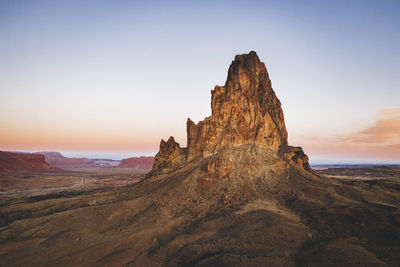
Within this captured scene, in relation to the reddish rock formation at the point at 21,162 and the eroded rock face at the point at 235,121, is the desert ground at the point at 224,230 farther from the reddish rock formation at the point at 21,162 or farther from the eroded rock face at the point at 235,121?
the reddish rock formation at the point at 21,162

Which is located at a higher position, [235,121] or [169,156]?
[235,121]

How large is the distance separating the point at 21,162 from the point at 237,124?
580 feet

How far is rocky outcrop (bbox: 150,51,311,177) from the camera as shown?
38094mm

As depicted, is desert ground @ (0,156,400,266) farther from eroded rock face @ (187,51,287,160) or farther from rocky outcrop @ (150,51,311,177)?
eroded rock face @ (187,51,287,160)

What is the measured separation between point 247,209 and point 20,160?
606ft

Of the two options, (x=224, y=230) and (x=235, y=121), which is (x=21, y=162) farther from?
(x=224, y=230)

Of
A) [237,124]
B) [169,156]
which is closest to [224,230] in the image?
[237,124]

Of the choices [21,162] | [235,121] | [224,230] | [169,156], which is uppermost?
[235,121]

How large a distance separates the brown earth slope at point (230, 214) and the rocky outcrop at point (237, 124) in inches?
7.6

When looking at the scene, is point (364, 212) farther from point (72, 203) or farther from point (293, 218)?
point (72, 203)

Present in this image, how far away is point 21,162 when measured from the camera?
14825 cm

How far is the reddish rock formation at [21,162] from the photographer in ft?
447

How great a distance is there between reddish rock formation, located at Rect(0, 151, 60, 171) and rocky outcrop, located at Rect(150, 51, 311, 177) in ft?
491

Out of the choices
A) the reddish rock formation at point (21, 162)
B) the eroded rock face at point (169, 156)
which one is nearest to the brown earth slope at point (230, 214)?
the eroded rock face at point (169, 156)
